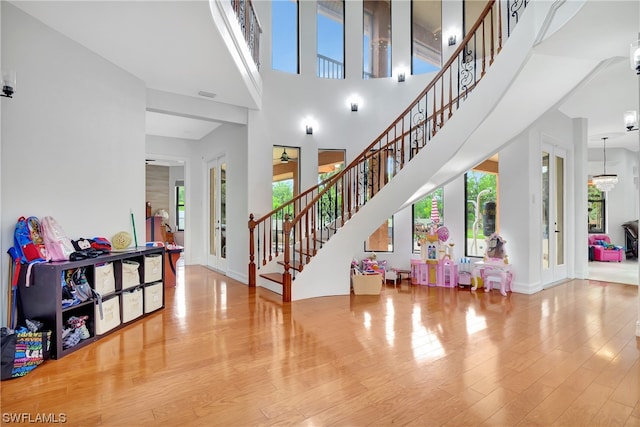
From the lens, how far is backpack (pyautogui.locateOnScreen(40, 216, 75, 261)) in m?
3.12

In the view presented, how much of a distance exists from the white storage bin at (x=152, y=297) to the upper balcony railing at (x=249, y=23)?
3.62 meters

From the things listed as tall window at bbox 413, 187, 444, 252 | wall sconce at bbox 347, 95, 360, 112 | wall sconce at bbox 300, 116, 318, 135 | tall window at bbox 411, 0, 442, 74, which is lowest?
tall window at bbox 413, 187, 444, 252

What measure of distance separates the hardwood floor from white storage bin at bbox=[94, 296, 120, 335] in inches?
8.0

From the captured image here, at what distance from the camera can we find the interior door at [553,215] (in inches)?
234

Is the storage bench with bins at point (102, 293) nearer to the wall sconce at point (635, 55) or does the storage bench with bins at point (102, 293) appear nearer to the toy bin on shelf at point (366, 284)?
the toy bin on shelf at point (366, 284)

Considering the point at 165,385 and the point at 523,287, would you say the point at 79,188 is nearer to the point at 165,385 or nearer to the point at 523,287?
the point at 165,385

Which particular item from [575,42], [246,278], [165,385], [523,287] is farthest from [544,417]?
[246,278]

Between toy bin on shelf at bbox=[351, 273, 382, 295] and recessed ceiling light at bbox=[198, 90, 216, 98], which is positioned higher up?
recessed ceiling light at bbox=[198, 90, 216, 98]

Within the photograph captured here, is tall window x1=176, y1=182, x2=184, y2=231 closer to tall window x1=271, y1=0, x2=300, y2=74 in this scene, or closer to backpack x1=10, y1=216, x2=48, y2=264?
tall window x1=271, y1=0, x2=300, y2=74

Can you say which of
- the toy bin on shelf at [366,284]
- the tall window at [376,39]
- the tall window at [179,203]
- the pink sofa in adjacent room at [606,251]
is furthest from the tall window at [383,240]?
the tall window at [179,203]

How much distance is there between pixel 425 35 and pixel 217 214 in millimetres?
5839

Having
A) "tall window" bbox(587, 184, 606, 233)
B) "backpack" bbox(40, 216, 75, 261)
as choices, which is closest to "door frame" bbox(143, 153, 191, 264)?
"backpack" bbox(40, 216, 75, 261)

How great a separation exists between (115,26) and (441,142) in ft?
12.3

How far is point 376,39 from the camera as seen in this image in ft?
23.5
